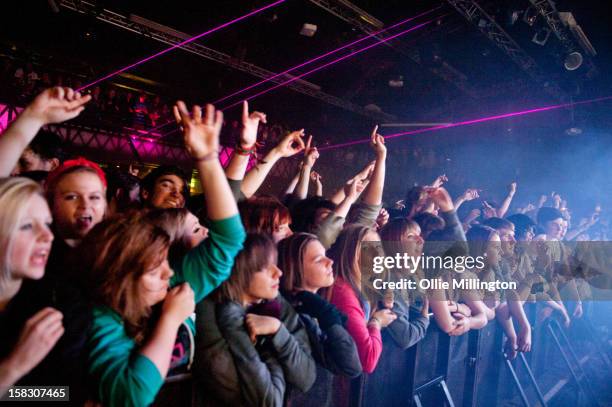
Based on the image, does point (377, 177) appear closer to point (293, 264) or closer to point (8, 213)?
point (293, 264)

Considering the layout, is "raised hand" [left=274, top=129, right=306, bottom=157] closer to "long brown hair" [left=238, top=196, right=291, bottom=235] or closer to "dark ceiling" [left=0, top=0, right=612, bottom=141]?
"long brown hair" [left=238, top=196, right=291, bottom=235]

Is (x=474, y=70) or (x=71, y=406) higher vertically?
(x=474, y=70)

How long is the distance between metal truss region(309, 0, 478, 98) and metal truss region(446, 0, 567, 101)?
1.21 meters

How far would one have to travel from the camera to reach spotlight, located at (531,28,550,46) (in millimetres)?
4781

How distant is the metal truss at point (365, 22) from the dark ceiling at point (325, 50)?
7 cm

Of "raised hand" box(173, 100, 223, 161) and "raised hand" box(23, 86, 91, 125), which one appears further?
"raised hand" box(23, 86, 91, 125)

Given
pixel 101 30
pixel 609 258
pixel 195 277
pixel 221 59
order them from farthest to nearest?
pixel 221 59, pixel 101 30, pixel 609 258, pixel 195 277

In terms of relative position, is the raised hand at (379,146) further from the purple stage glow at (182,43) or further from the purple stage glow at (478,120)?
the purple stage glow at (478,120)

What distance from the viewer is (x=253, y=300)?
4.72 ft

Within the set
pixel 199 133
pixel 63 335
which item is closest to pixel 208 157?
pixel 199 133

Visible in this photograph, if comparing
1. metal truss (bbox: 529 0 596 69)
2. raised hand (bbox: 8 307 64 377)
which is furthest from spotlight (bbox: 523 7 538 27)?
raised hand (bbox: 8 307 64 377)

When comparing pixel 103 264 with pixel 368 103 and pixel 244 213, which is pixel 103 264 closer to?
pixel 244 213

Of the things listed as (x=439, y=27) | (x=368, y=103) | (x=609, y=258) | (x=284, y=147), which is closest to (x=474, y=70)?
(x=439, y=27)

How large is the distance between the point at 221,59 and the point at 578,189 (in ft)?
26.0
